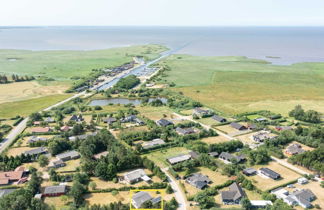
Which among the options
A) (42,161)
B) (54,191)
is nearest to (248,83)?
(42,161)

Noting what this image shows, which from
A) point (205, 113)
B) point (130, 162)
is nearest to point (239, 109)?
point (205, 113)

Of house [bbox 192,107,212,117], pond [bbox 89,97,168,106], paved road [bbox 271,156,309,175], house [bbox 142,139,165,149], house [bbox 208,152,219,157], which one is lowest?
paved road [bbox 271,156,309,175]

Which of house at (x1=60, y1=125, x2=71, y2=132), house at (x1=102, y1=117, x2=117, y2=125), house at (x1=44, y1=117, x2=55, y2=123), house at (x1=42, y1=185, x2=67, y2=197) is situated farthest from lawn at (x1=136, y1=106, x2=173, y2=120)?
house at (x1=42, y1=185, x2=67, y2=197)

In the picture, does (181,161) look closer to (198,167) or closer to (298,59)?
(198,167)

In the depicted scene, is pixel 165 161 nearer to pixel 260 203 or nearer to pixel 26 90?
pixel 260 203

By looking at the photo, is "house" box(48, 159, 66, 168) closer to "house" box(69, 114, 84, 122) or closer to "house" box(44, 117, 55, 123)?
"house" box(69, 114, 84, 122)

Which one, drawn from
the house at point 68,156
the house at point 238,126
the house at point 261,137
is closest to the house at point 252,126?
the house at point 238,126
